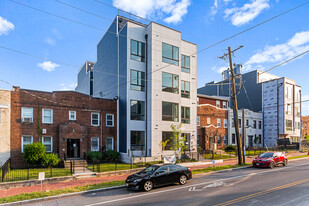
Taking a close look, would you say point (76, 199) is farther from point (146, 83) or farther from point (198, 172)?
point (146, 83)

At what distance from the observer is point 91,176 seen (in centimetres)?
1596

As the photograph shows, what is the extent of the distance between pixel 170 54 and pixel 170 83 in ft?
11.7

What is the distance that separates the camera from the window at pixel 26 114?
1927cm

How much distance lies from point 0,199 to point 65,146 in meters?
10.1

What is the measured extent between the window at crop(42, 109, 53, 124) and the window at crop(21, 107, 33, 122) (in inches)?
43.3

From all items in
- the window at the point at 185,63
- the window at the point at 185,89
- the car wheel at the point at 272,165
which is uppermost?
the window at the point at 185,63

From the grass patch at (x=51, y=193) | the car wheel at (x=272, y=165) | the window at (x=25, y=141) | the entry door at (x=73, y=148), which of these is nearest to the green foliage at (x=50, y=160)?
the entry door at (x=73, y=148)

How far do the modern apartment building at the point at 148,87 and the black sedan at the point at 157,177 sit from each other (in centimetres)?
872

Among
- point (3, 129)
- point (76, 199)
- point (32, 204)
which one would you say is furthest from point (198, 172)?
point (3, 129)

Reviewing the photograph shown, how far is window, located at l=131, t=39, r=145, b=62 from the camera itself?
79.0ft

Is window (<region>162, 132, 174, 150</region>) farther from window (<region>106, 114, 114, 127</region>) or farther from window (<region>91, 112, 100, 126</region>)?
window (<region>91, 112, 100, 126</region>)

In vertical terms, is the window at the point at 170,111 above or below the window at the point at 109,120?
above

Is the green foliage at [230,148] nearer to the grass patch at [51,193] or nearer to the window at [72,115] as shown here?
the window at [72,115]

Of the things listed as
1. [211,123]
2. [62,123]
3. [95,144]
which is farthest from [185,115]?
[62,123]
